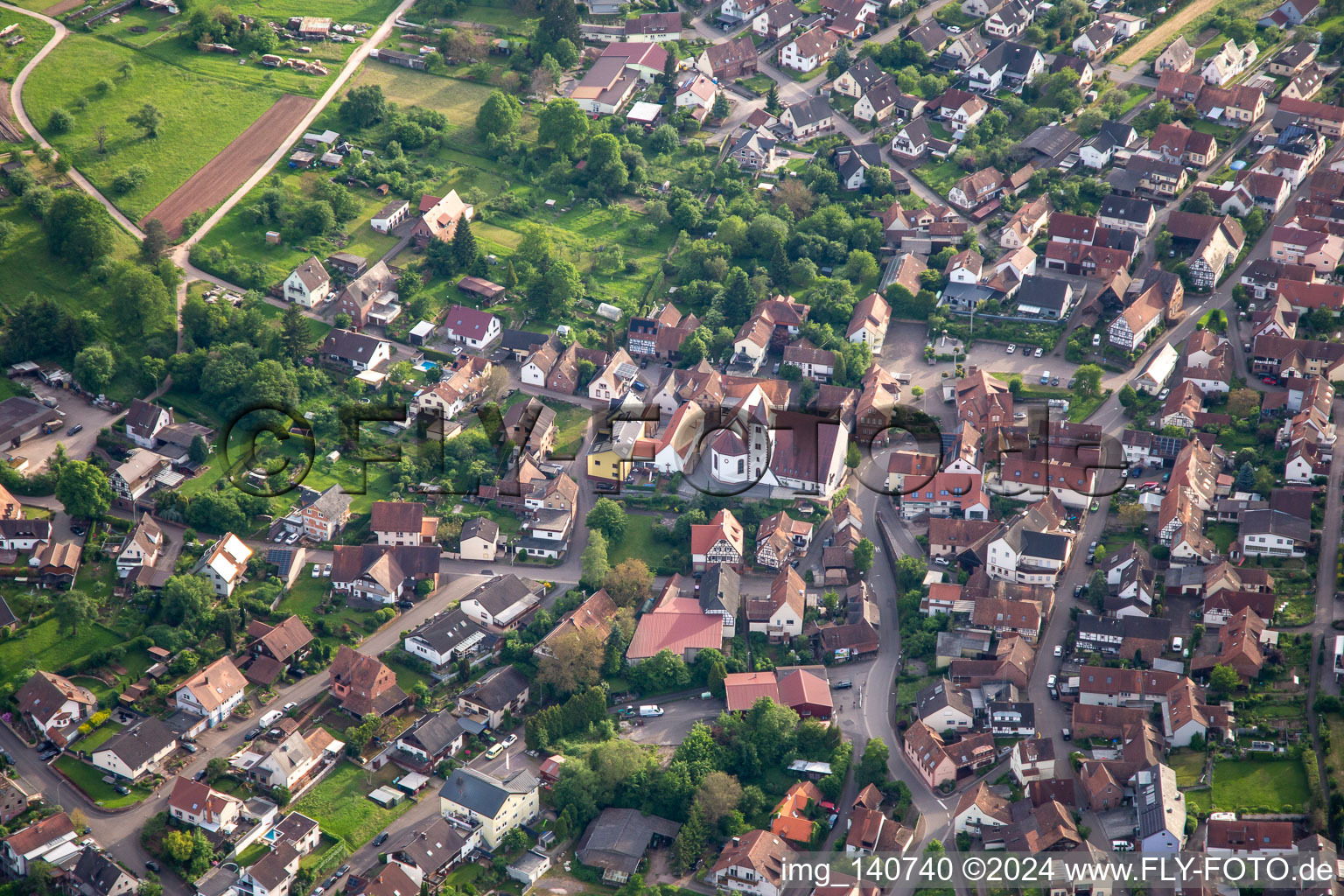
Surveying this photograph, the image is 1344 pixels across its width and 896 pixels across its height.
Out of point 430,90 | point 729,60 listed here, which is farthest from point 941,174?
point 430,90

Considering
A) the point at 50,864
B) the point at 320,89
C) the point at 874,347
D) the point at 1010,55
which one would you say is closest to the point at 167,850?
the point at 50,864

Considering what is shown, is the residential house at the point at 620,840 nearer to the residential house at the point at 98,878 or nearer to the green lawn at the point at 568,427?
the residential house at the point at 98,878

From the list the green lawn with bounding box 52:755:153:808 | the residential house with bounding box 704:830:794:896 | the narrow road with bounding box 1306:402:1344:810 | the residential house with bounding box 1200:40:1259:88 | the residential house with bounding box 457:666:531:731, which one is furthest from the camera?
the residential house with bounding box 1200:40:1259:88

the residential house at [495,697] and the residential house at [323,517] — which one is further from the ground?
the residential house at [323,517]

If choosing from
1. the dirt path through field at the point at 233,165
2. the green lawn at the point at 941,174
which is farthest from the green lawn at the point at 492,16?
the green lawn at the point at 941,174

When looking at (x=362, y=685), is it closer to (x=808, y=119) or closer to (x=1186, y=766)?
(x=1186, y=766)

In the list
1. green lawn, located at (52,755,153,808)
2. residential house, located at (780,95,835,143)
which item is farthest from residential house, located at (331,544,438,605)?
residential house, located at (780,95,835,143)

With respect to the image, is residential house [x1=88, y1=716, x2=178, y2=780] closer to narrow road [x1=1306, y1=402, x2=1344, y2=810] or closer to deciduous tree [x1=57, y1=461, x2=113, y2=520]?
deciduous tree [x1=57, y1=461, x2=113, y2=520]
